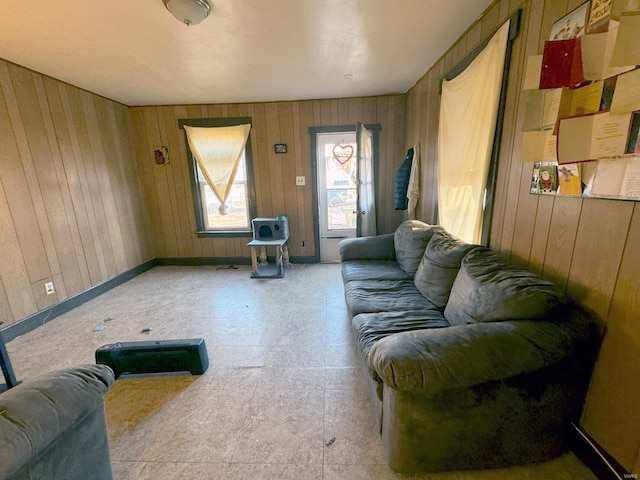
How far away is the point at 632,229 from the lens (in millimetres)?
1041

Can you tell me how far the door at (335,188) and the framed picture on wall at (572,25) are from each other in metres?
2.71

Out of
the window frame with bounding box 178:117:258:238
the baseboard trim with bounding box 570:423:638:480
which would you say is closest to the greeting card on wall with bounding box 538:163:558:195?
the baseboard trim with bounding box 570:423:638:480

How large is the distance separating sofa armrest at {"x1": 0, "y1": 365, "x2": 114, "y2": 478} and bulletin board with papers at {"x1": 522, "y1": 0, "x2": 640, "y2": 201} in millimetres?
2134

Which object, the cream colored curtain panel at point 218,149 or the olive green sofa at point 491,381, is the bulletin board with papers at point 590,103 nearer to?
the olive green sofa at point 491,381

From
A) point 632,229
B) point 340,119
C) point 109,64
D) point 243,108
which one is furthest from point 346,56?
point 632,229

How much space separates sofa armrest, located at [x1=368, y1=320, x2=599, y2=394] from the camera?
41.6 inches

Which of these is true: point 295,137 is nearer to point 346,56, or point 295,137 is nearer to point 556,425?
point 346,56

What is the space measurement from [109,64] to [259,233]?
7.84 ft

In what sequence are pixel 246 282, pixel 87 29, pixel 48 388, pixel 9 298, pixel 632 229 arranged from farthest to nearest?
pixel 246 282, pixel 9 298, pixel 87 29, pixel 632 229, pixel 48 388

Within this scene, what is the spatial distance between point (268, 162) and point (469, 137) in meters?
2.80

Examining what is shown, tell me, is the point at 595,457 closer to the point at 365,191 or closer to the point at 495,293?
the point at 495,293

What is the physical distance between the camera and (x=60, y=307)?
2875 mm

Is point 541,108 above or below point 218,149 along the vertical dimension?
below

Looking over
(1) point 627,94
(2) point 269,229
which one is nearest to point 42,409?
(1) point 627,94
